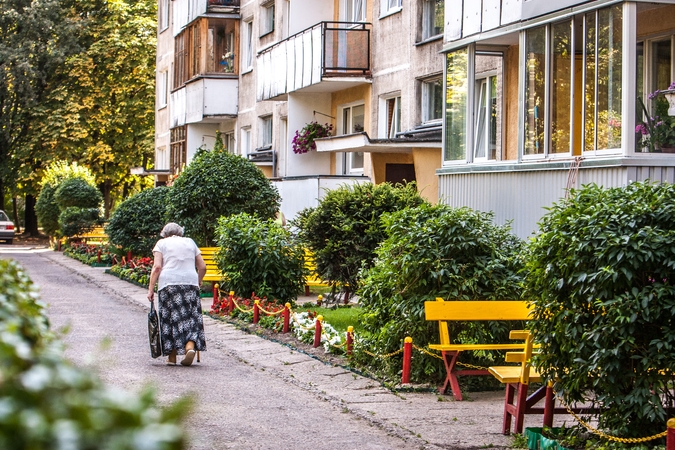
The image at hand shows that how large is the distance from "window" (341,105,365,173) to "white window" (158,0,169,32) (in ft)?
64.7

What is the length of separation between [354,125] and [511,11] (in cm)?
1214

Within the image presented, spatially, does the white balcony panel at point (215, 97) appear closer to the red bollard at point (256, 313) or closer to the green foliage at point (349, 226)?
the green foliage at point (349, 226)

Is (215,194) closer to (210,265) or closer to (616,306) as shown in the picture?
(210,265)

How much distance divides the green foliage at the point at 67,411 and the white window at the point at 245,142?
33.0 metres

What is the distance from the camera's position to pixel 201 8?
34.5 meters

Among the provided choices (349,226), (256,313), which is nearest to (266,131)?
(349,226)

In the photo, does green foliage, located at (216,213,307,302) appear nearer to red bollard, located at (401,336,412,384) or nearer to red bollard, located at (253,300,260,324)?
red bollard, located at (253,300,260,324)

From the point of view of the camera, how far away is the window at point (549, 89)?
1362cm

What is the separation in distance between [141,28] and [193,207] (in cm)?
3073

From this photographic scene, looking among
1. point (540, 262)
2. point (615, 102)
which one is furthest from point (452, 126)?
point (540, 262)

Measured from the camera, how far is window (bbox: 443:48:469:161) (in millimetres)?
16516

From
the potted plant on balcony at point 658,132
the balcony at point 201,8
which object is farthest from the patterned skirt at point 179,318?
the balcony at point 201,8

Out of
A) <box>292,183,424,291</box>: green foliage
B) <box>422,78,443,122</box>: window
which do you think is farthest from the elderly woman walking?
<box>422,78,443,122</box>: window

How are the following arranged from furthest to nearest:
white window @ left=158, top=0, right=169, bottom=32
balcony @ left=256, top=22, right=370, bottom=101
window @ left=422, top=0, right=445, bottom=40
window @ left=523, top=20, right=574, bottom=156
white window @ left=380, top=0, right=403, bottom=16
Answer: white window @ left=158, top=0, right=169, bottom=32 → balcony @ left=256, top=22, right=370, bottom=101 → white window @ left=380, top=0, right=403, bottom=16 → window @ left=422, top=0, right=445, bottom=40 → window @ left=523, top=20, right=574, bottom=156
